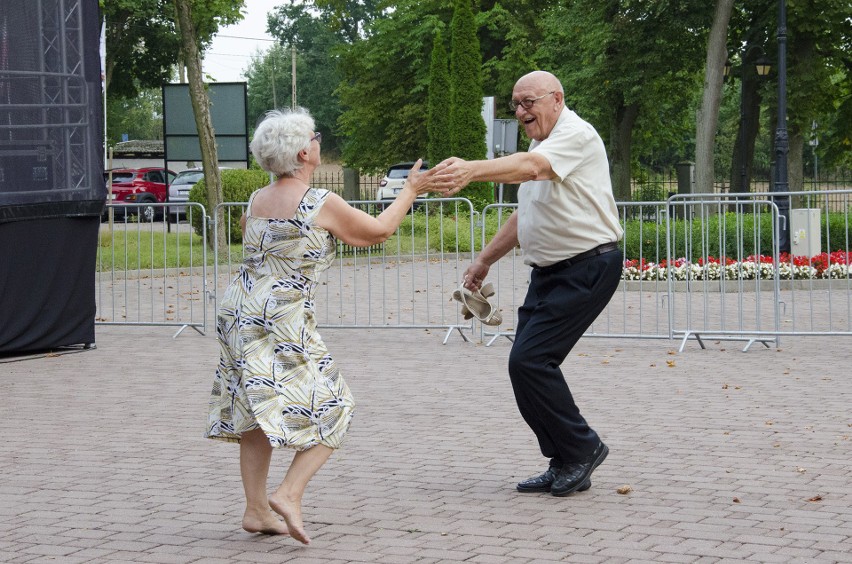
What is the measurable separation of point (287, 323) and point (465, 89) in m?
32.2

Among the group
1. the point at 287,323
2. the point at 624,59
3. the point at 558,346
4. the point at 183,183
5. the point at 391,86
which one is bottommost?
the point at 558,346

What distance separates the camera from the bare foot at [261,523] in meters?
5.14

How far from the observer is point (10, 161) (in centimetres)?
1069

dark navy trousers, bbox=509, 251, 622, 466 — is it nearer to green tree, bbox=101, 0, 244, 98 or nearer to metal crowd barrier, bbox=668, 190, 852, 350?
metal crowd barrier, bbox=668, 190, 852, 350

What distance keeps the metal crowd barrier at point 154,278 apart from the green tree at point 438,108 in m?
15.3

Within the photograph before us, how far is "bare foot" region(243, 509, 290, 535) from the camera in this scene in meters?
5.14

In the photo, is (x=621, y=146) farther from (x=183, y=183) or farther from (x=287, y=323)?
(x=287, y=323)

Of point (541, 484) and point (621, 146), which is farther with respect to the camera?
point (621, 146)

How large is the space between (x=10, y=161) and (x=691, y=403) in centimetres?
591

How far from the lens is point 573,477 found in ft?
19.1

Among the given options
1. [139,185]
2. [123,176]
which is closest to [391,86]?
[139,185]

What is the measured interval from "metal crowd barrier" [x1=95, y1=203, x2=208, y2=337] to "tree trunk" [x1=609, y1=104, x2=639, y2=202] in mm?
20528

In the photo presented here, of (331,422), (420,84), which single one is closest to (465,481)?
(331,422)

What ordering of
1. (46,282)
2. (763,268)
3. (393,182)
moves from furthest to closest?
(393,182)
(763,268)
(46,282)
